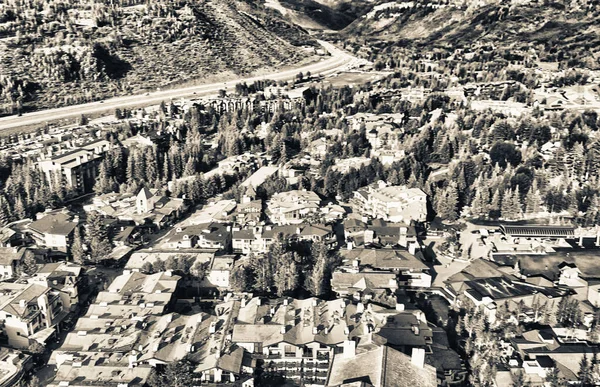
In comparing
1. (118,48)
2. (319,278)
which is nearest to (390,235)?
(319,278)

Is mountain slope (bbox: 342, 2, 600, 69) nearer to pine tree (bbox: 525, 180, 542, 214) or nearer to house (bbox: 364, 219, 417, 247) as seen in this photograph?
pine tree (bbox: 525, 180, 542, 214)

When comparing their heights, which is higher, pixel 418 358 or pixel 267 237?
pixel 418 358

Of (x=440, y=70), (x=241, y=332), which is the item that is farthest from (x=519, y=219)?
(x=440, y=70)

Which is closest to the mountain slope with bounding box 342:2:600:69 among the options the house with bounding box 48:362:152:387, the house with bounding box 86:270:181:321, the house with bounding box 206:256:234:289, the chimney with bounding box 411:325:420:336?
the house with bounding box 206:256:234:289

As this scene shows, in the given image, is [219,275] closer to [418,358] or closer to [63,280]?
[63,280]

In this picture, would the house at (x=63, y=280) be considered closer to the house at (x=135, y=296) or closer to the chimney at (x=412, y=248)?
the house at (x=135, y=296)

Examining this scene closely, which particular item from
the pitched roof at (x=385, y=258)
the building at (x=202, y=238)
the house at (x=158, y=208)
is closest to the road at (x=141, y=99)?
the house at (x=158, y=208)
